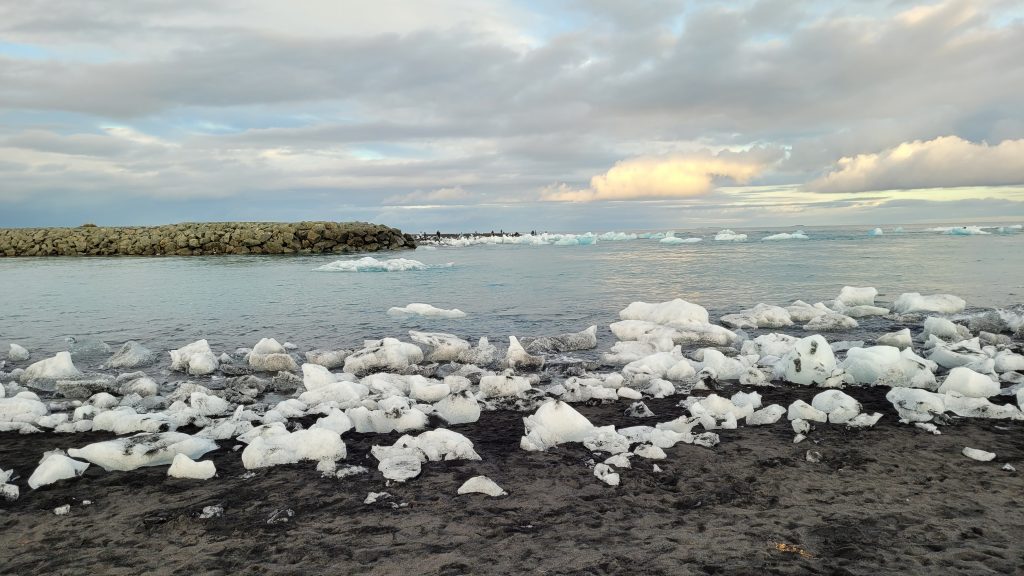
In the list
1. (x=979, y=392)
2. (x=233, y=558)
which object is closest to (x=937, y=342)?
(x=979, y=392)

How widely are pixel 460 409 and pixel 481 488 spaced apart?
144cm

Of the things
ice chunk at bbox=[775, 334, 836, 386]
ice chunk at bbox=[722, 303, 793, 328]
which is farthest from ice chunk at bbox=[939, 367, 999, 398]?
ice chunk at bbox=[722, 303, 793, 328]

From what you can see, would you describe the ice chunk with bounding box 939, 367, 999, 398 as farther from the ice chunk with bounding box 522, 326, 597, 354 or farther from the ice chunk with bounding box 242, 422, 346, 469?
the ice chunk with bounding box 242, 422, 346, 469

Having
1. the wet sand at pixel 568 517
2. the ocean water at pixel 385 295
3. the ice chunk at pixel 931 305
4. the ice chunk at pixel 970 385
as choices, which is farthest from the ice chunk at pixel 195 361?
the ice chunk at pixel 931 305

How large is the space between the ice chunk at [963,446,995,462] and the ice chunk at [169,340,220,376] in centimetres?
682

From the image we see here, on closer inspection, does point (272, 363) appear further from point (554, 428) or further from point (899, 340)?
point (899, 340)

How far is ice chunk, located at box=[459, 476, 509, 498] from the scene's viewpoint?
3295 mm

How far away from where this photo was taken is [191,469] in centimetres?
357

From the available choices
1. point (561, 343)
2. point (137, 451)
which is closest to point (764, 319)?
point (561, 343)

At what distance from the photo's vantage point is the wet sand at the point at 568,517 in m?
2.59

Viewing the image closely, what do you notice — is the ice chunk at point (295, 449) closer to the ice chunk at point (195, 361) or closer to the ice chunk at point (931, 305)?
the ice chunk at point (195, 361)

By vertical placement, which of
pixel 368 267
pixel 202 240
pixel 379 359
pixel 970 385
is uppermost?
pixel 202 240

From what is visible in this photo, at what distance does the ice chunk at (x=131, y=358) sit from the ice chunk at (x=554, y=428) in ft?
17.6

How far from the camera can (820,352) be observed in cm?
569
